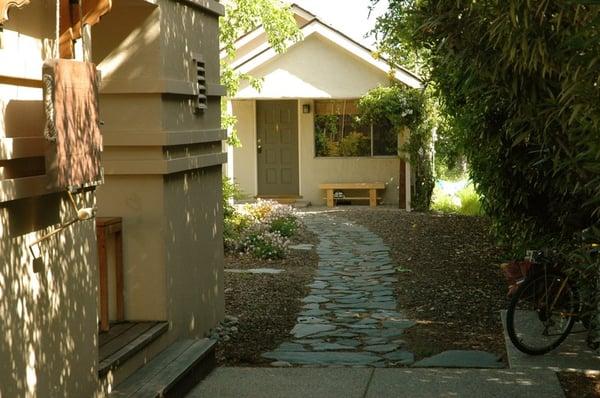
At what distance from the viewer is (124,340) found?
293 inches

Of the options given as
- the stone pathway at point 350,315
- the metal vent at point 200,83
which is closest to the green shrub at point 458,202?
the stone pathway at point 350,315

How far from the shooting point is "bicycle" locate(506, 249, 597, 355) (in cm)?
870

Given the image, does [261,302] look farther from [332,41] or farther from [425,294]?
[332,41]

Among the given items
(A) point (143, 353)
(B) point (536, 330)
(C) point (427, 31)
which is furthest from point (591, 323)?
(A) point (143, 353)

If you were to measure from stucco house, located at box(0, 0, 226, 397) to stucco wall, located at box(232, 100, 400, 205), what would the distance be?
584 inches

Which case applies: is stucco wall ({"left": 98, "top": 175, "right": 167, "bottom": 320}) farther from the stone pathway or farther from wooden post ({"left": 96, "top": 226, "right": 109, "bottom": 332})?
the stone pathway

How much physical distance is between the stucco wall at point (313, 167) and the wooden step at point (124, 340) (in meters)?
17.0

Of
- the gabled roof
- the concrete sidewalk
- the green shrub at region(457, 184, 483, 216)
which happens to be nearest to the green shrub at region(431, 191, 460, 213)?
the green shrub at region(457, 184, 483, 216)

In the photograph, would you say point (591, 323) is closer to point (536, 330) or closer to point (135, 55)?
point (536, 330)

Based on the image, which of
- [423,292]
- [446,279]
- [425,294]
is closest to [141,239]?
[425,294]

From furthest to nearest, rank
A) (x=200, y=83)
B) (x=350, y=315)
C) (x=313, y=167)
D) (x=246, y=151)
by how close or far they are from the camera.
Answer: (x=246, y=151) < (x=313, y=167) < (x=350, y=315) < (x=200, y=83)

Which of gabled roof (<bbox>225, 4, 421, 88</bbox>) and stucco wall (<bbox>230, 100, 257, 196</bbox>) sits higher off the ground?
gabled roof (<bbox>225, 4, 421, 88</bbox>)

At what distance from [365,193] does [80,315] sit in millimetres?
18934

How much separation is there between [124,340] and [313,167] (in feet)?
58.1
